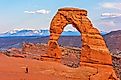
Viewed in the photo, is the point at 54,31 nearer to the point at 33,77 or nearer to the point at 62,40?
the point at 33,77

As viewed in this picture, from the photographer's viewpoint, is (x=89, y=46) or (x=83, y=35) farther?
(x=83, y=35)

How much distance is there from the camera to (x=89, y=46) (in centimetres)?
3941

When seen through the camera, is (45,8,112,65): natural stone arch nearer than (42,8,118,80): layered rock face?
No

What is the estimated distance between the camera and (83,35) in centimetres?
4062

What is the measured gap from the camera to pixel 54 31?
4366 centimetres

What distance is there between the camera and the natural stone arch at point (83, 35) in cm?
3881

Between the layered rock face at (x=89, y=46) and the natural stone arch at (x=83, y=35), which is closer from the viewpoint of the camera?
the layered rock face at (x=89, y=46)

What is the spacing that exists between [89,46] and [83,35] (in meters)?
1.82

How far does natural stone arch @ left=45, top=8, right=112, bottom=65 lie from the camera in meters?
38.8

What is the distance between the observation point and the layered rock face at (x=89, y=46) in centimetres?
3775

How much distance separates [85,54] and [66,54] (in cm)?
4559

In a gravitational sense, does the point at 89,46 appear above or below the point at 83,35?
below

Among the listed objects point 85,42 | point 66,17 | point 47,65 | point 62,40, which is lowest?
point 62,40

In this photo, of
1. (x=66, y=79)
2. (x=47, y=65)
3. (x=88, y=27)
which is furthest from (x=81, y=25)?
(x=66, y=79)
